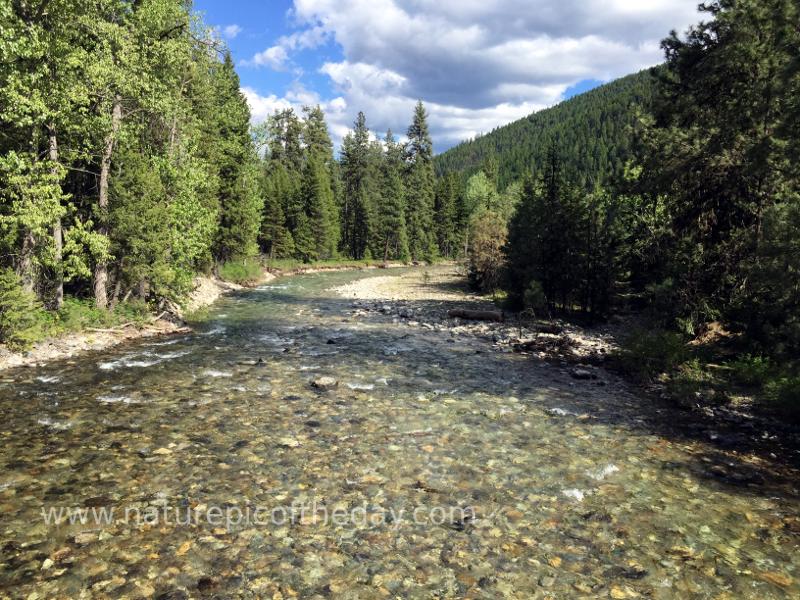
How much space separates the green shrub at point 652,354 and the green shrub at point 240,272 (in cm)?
3792

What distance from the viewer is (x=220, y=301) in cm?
3591

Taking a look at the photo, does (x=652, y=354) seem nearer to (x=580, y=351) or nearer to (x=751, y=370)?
(x=751, y=370)

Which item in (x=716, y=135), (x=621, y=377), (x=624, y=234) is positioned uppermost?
(x=716, y=135)

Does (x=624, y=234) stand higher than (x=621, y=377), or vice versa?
(x=624, y=234)

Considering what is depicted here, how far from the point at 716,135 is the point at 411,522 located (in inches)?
730

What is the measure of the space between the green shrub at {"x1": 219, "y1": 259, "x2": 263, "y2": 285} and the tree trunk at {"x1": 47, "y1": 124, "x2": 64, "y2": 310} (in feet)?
89.0

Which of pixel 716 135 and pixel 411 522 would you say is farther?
pixel 716 135

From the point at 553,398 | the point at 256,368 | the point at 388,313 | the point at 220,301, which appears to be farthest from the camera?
the point at 220,301

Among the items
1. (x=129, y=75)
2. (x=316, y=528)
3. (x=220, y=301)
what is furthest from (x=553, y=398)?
(x=220, y=301)

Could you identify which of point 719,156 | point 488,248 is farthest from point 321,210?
point 719,156

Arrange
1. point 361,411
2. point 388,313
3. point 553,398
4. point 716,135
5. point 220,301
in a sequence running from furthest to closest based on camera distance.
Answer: point 220,301, point 388,313, point 716,135, point 553,398, point 361,411

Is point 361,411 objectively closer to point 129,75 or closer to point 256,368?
point 256,368

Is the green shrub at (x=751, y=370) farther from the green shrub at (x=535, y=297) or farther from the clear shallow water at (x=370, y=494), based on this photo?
the green shrub at (x=535, y=297)

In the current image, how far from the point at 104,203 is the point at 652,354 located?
23.0m
